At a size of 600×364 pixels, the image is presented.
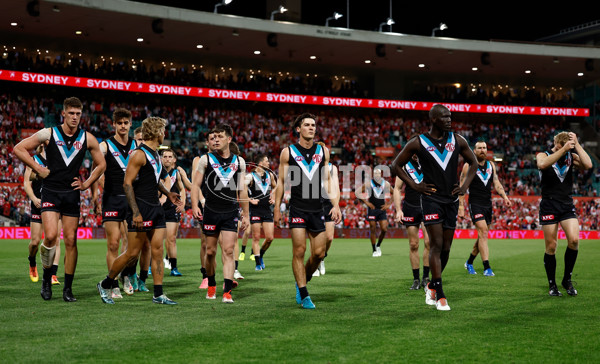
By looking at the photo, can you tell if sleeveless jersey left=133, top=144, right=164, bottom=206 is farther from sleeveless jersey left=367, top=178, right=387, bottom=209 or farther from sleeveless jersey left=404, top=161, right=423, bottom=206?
sleeveless jersey left=367, top=178, right=387, bottom=209

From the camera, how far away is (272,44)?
3953 cm

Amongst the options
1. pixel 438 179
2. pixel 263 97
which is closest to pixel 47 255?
pixel 438 179

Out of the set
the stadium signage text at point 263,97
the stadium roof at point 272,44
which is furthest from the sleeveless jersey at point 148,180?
the stadium signage text at point 263,97

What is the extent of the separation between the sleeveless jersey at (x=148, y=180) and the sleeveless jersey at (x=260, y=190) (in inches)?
232

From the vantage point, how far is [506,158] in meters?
47.1

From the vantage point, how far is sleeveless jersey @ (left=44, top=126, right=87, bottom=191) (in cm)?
882

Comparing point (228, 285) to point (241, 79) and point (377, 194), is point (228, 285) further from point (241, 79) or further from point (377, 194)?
point (241, 79)

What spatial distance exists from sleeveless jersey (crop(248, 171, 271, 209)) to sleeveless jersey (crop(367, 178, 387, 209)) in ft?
17.0

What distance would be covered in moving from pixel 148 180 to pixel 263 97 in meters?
34.9

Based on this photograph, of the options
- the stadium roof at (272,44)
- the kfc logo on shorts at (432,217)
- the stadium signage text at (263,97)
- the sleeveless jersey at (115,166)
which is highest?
the stadium roof at (272,44)

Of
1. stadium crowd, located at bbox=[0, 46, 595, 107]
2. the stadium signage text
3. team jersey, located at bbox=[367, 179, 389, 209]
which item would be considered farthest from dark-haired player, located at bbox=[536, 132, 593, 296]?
stadium crowd, located at bbox=[0, 46, 595, 107]

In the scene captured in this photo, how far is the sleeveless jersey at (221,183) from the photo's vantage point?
29.9 feet

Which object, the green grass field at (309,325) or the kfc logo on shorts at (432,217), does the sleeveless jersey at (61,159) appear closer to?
the green grass field at (309,325)

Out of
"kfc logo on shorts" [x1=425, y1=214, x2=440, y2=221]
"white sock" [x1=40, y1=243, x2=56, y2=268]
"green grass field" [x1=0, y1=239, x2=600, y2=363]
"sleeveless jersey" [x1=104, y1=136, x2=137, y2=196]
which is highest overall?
"sleeveless jersey" [x1=104, y1=136, x2=137, y2=196]
